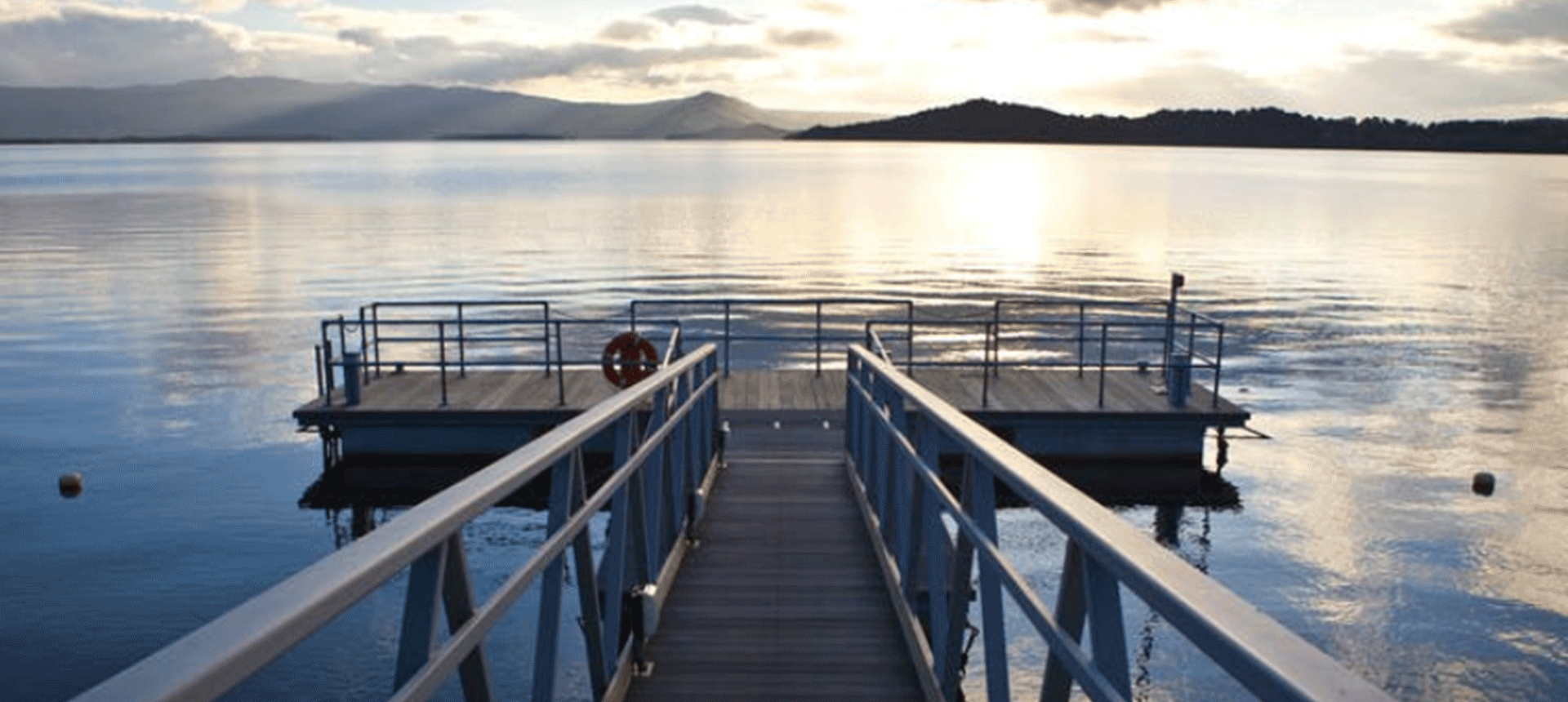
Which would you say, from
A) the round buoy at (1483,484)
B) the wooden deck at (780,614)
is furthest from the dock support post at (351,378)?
the round buoy at (1483,484)

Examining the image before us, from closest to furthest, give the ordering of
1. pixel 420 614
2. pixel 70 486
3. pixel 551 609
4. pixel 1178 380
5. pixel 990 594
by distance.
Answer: pixel 420 614 < pixel 551 609 < pixel 990 594 < pixel 1178 380 < pixel 70 486

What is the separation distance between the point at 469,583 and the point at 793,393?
15188 millimetres

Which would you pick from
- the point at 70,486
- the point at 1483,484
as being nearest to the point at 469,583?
the point at 70,486

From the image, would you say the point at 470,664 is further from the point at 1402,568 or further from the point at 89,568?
the point at 1402,568

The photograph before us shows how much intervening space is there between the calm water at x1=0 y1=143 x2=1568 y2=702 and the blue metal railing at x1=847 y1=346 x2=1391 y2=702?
6937mm

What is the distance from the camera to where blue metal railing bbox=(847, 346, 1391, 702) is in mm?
1562

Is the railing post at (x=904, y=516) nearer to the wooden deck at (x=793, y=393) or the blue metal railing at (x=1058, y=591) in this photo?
the blue metal railing at (x=1058, y=591)

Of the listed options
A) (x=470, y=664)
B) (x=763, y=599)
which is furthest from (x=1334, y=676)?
(x=763, y=599)

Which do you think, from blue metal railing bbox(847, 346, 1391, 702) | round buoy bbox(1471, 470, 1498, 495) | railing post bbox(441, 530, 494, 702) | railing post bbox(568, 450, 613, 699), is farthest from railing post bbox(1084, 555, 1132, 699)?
round buoy bbox(1471, 470, 1498, 495)

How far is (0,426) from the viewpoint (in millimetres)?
22953

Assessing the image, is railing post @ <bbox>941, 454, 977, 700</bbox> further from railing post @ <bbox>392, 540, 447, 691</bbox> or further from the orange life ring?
the orange life ring

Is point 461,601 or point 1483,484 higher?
point 461,601

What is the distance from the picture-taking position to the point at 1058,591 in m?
2.80

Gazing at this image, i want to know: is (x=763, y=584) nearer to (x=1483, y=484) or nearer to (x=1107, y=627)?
(x=1107, y=627)
